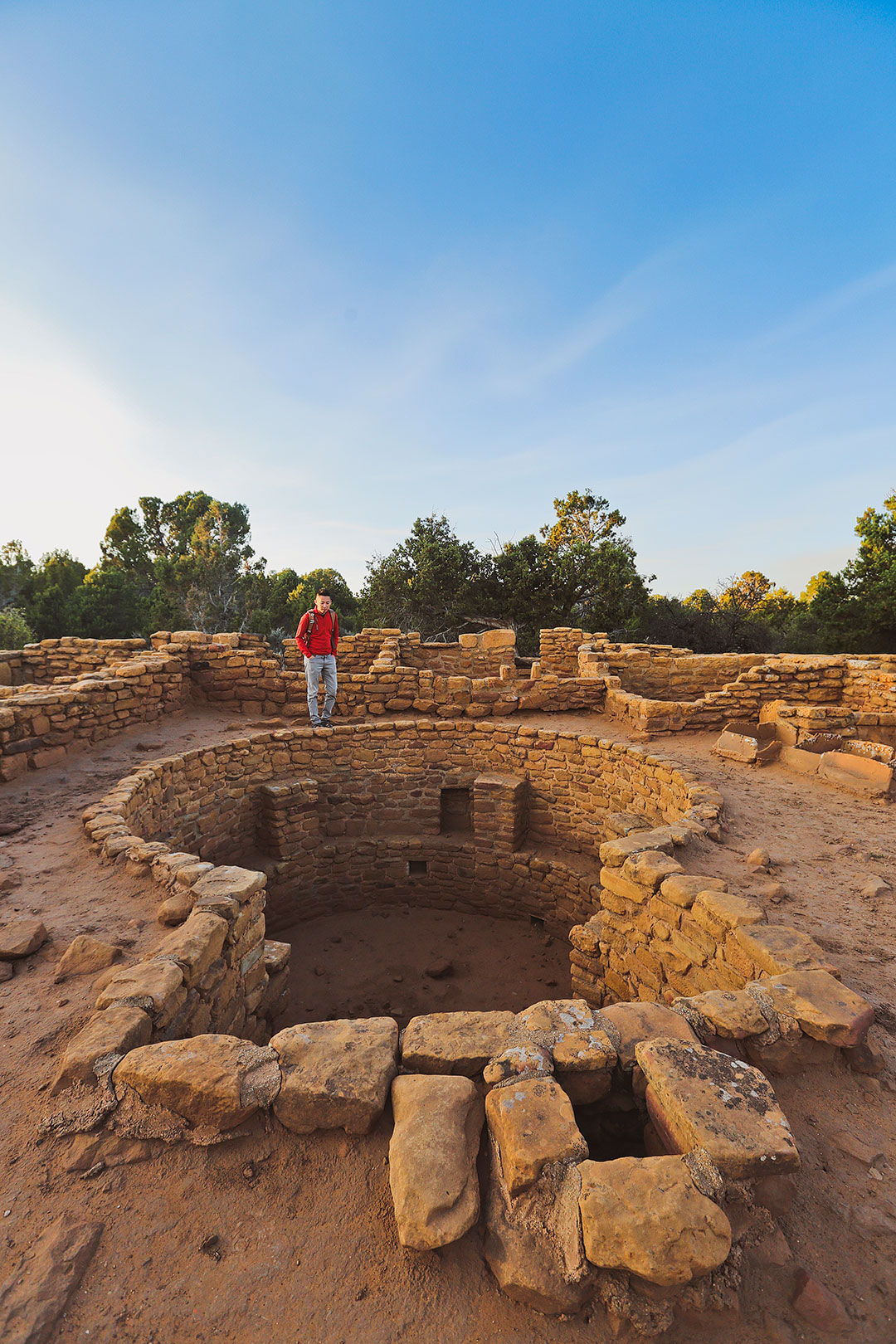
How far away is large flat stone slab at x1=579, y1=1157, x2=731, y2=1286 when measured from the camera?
58.1 inches

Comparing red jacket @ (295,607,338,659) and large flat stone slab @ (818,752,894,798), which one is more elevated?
red jacket @ (295,607,338,659)

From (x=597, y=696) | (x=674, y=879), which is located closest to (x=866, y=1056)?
(x=674, y=879)

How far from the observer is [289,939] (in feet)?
23.1

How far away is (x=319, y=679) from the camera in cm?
828

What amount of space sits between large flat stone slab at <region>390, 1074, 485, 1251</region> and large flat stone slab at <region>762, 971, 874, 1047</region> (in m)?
1.63

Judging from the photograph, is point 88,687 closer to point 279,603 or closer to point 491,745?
point 491,745

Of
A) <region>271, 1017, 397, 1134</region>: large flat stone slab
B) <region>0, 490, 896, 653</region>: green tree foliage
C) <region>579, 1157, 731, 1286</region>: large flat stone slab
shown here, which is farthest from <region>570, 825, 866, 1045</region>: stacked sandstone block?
<region>0, 490, 896, 653</region>: green tree foliage

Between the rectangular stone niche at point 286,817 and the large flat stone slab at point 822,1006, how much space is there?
19.5ft

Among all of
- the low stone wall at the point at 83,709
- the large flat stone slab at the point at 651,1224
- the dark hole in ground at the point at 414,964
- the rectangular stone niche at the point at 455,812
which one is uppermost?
the low stone wall at the point at 83,709

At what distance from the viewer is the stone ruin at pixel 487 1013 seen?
5.45 feet

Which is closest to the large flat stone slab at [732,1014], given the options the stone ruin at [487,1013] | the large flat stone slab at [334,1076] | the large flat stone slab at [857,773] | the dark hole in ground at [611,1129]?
the stone ruin at [487,1013]

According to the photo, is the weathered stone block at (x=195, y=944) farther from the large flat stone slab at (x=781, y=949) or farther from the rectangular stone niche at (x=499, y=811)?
the rectangular stone niche at (x=499, y=811)

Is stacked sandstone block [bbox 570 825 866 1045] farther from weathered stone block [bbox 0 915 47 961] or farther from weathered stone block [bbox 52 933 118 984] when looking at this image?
weathered stone block [bbox 0 915 47 961]

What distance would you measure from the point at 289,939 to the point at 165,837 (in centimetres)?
234
